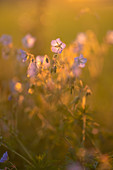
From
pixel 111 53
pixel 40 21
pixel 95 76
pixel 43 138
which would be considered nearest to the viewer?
pixel 43 138

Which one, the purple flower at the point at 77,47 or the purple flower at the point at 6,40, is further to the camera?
the purple flower at the point at 77,47

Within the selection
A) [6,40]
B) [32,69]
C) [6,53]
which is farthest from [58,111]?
[6,40]

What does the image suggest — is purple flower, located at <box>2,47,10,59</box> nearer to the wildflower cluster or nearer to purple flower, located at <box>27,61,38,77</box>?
the wildflower cluster

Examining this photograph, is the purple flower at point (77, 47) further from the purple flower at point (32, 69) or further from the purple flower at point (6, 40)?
the purple flower at point (32, 69)

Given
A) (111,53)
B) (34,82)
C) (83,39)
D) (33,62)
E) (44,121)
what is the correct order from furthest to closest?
1. (111,53)
2. (83,39)
3. (44,121)
4. (34,82)
5. (33,62)

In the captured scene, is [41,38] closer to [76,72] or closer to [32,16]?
[32,16]

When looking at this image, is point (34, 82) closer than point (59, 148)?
Yes

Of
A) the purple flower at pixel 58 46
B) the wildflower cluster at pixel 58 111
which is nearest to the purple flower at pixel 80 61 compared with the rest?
the wildflower cluster at pixel 58 111

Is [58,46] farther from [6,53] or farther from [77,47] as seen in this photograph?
[77,47]

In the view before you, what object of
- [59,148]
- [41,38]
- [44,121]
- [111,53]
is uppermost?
[41,38]

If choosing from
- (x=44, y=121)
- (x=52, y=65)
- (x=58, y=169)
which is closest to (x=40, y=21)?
(x=44, y=121)

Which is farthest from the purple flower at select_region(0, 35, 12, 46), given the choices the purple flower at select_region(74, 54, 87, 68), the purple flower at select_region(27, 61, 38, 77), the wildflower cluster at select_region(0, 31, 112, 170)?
the purple flower at select_region(74, 54, 87, 68)
